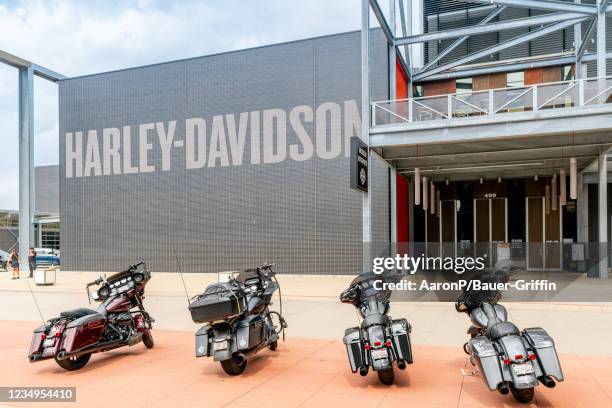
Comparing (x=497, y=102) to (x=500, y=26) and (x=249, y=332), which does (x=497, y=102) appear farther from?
(x=249, y=332)

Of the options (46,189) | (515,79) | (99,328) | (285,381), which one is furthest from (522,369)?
(46,189)

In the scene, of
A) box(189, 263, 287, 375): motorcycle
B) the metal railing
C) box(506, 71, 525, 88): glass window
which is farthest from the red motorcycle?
box(506, 71, 525, 88): glass window

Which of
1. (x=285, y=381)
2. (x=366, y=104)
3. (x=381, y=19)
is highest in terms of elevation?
(x=381, y=19)

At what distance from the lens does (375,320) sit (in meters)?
5.14

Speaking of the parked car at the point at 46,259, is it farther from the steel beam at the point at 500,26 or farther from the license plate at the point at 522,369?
the license plate at the point at 522,369

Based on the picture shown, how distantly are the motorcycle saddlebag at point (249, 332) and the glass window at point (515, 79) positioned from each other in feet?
62.3

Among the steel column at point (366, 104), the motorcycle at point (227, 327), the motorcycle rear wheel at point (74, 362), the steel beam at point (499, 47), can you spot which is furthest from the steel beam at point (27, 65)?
the motorcycle at point (227, 327)

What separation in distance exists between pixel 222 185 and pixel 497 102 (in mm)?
12302

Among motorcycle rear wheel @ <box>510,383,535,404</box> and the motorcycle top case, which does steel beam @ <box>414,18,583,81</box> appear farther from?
the motorcycle top case

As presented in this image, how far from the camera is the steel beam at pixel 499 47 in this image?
57.0 ft

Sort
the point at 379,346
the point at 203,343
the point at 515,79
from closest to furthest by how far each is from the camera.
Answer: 1. the point at 379,346
2. the point at 203,343
3. the point at 515,79

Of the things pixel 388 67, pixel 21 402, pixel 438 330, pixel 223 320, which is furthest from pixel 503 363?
pixel 388 67

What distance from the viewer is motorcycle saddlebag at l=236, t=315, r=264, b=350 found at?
564cm

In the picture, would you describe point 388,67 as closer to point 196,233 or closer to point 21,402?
point 196,233
